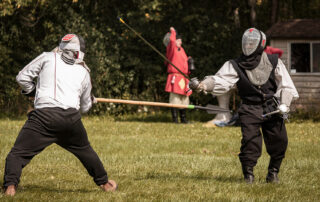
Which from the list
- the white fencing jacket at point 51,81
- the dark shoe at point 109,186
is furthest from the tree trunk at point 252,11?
the white fencing jacket at point 51,81

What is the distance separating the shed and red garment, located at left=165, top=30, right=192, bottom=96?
376cm

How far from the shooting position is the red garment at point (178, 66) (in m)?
14.3

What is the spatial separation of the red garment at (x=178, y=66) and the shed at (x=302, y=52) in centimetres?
376

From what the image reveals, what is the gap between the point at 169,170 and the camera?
7652mm

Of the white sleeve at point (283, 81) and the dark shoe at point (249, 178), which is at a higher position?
the white sleeve at point (283, 81)

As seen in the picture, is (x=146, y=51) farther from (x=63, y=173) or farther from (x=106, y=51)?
(x=63, y=173)

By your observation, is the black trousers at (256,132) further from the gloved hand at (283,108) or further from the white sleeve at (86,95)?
the white sleeve at (86,95)

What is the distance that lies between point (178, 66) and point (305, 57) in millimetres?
5292

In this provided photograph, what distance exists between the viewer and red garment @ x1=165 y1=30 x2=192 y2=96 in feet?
47.0

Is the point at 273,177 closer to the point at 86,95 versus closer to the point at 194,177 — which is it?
the point at 194,177

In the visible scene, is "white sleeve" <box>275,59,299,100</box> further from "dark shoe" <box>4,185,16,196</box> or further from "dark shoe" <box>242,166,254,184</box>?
"dark shoe" <box>4,185,16,196</box>

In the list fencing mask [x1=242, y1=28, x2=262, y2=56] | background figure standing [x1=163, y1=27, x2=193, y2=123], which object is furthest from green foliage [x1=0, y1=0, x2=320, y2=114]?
fencing mask [x1=242, y1=28, x2=262, y2=56]

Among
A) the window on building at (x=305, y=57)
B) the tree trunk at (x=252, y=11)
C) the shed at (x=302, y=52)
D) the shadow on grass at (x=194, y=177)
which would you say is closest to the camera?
the shadow on grass at (x=194, y=177)

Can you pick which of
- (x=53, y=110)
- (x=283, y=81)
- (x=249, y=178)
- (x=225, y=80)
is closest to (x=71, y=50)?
(x=53, y=110)
